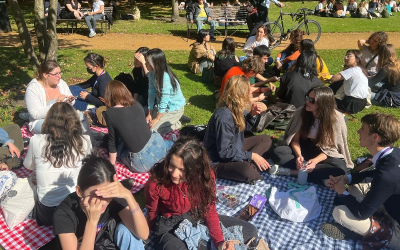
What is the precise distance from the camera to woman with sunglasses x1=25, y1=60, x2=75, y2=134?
5402 millimetres

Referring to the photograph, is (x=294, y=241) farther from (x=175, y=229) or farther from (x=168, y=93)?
(x=168, y=93)

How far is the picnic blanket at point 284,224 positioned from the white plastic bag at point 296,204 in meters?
0.07

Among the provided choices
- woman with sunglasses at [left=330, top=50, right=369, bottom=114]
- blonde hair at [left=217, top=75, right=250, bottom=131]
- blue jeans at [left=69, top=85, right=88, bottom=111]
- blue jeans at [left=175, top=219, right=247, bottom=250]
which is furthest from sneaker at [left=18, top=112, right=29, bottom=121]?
woman with sunglasses at [left=330, top=50, right=369, bottom=114]

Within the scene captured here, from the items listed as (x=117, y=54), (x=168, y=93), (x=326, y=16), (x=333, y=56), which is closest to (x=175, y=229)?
(x=168, y=93)

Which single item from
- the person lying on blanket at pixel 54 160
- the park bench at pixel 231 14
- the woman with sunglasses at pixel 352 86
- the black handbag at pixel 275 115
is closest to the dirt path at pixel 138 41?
the park bench at pixel 231 14

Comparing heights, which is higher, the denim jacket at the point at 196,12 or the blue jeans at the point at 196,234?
the denim jacket at the point at 196,12

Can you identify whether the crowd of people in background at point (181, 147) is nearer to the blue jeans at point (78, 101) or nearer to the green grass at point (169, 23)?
the blue jeans at point (78, 101)

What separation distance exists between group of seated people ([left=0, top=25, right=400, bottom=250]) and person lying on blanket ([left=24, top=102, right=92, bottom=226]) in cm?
1

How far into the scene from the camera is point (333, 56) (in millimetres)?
11336

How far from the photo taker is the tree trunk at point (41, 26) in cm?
782

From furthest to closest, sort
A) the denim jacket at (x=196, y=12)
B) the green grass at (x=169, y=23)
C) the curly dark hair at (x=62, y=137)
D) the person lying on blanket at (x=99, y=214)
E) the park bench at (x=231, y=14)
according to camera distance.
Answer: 1. the green grass at (x=169, y=23)
2. the park bench at (x=231, y=14)
3. the denim jacket at (x=196, y=12)
4. the curly dark hair at (x=62, y=137)
5. the person lying on blanket at (x=99, y=214)

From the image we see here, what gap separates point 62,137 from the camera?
3762mm

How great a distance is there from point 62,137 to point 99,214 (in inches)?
49.7

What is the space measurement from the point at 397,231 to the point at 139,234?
265 cm
